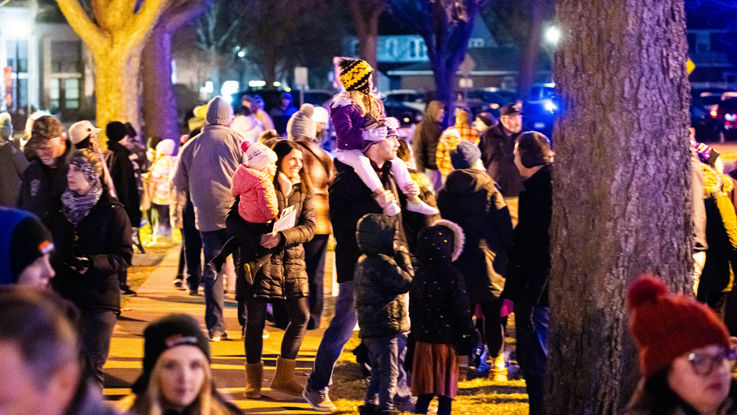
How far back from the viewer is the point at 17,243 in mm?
4016

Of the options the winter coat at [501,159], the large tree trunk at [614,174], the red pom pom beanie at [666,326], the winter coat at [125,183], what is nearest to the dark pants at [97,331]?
the large tree trunk at [614,174]

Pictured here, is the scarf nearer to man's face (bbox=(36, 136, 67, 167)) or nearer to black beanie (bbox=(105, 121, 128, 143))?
man's face (bbox=(36, 136, 67, 167))

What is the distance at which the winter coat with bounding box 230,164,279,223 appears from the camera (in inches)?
312

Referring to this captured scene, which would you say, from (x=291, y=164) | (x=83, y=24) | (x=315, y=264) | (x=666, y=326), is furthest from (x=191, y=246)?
(x=83, y=24)

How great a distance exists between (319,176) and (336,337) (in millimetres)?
2066

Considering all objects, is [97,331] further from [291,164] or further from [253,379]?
[291,164]

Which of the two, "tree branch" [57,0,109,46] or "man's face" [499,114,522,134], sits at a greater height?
"tree branch" [57,0,109,46]

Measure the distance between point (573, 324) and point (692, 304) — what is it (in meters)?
2.24

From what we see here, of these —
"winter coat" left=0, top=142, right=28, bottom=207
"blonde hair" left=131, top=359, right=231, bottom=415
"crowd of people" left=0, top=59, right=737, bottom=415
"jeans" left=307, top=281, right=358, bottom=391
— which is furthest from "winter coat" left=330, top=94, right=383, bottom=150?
"blonde hair" left=131, top=359, right=231, bottom=415

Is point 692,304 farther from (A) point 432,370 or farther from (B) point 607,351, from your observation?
(A) point 432,370

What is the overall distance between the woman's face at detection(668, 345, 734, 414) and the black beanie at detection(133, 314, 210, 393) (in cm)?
156

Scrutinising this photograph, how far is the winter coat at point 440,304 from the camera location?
22.7 ft

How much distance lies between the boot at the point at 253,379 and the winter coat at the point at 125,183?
414 centimetres

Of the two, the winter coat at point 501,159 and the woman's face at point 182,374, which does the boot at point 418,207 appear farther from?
the woman's face at point 182,374
